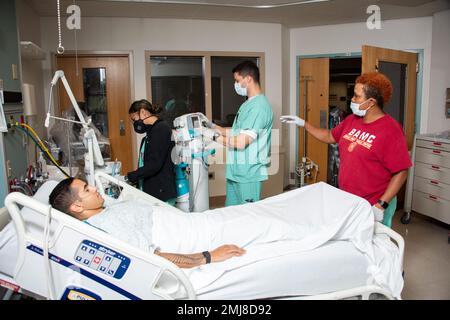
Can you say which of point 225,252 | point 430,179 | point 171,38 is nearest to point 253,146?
point 225,252

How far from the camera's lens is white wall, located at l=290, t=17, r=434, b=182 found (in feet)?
13.7

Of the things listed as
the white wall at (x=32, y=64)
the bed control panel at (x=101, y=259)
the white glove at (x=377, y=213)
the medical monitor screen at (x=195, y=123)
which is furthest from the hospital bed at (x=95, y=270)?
the white wall at (x=32, y=64)

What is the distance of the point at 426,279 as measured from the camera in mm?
2670

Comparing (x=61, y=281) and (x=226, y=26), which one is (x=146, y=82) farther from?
(x=61, y=281)

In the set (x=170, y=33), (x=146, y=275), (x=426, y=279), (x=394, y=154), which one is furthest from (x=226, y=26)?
(x=146, y=275)

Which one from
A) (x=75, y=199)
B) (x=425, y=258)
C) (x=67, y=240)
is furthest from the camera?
(x=425, y=258)

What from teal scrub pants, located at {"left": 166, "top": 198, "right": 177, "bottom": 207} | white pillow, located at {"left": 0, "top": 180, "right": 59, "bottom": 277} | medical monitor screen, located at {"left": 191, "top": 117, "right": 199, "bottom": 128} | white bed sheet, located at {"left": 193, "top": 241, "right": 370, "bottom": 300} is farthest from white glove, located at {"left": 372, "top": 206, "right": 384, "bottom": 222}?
white pillow, located at {"left": 0, "top": 180, "right": 59, "bottom": 277}

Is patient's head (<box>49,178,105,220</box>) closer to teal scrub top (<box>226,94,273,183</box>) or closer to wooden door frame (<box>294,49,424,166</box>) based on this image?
teal scrub top (<box>226,94,273,183</box>)

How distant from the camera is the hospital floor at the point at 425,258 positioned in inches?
98.7

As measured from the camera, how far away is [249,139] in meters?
2.40

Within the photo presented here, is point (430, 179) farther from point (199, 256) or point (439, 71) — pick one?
point (199, 256)

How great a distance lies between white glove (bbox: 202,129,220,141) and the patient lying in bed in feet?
2.35

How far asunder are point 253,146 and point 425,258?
173cm

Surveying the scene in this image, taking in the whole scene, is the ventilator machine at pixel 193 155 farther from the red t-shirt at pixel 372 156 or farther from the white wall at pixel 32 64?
the white wall at pixel 32 64
